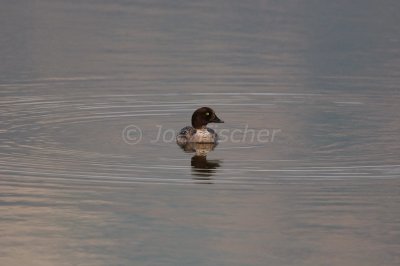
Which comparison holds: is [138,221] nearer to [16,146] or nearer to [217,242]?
[217,242]

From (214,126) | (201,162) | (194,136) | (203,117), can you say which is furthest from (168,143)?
(214,126)

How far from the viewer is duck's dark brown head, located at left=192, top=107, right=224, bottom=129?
64.6 ft

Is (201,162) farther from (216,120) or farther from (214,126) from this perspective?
(214,126)

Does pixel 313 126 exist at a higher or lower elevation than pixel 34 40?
lower

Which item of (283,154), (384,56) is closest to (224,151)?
(283,154)

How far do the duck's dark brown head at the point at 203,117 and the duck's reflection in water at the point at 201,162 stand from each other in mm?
384

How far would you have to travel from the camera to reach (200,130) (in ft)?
63.9

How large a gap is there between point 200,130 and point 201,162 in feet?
5.07

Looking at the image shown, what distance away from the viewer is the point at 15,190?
15547mm

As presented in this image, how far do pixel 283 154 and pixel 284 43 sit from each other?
1051cm

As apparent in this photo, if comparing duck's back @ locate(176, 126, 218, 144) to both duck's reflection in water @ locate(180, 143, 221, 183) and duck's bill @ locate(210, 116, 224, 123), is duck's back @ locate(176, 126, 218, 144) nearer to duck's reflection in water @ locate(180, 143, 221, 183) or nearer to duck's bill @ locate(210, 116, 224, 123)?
duck's reflection in water @ locate(180, 143, 221, 183)
